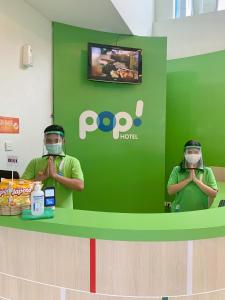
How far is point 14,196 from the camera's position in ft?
5.23

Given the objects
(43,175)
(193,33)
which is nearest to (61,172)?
(43,175)

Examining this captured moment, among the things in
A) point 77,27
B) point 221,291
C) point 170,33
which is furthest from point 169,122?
point 221,291

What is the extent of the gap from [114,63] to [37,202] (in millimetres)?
2559

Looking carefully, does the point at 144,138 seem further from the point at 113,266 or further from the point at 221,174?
the point at 113,266

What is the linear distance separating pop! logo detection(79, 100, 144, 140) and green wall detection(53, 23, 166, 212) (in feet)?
0.16

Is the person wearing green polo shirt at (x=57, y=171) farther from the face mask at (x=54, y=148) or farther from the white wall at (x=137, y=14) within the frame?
the white wall at (x=137, y=14)

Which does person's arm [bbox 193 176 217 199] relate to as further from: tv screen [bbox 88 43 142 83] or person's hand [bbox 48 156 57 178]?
tv screen [bbox 88 43 142 83]

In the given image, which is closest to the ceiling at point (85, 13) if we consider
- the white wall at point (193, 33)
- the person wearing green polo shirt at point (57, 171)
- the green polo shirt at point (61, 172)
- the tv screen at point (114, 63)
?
the tv screen at point (114, 63)

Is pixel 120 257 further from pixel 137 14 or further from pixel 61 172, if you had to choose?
pixel 137 14

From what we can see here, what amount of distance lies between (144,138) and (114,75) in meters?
0.89

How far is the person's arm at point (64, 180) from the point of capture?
2.46 meters

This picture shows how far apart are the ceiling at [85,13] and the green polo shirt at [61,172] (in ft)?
5.23

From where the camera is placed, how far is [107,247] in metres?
1.47

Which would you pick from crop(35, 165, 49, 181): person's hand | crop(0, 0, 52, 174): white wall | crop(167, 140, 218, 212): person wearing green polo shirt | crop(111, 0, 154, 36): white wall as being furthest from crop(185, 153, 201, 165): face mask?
crop(111, 0, 154, 36): white wall
